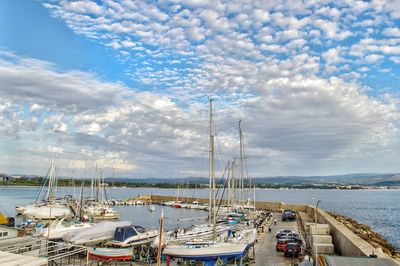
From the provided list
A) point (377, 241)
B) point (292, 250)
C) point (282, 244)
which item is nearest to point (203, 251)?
point (292, 250)

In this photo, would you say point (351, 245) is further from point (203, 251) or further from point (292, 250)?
point (203, 251)

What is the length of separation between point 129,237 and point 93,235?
11.0ft

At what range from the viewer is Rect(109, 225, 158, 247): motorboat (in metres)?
29.0

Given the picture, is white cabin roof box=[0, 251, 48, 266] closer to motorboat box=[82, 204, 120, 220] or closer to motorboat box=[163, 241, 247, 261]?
motorboat box=[163, 241, 247, 261]

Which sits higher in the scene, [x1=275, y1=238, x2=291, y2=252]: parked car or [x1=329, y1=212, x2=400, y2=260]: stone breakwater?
[x1=275, y1=238, x2=291, y2=252]: parked car

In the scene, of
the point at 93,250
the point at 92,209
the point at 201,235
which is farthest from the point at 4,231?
the point at 92,209

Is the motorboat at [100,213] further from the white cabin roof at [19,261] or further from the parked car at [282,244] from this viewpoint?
the white cabin roof at [19,261]

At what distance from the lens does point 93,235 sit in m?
30.7

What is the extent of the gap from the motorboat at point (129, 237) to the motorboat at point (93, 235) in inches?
84.4

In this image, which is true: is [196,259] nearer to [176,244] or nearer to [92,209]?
[176,244]

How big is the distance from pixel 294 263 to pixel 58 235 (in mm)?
23314

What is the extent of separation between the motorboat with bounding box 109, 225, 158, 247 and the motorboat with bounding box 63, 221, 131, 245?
7.03 feet

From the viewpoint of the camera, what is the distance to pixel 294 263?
2341cm

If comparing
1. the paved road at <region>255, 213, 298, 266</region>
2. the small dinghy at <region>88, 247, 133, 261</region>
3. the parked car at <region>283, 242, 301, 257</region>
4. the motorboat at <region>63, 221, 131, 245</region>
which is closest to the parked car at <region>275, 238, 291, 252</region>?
the paved road at <region>255, 213, 298, 266</region>
